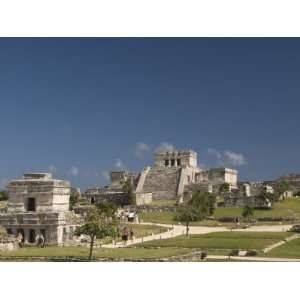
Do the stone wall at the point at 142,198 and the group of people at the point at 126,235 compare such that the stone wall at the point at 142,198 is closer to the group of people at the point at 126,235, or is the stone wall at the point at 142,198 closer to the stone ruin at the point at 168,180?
the stone ruin at the point at 168,180

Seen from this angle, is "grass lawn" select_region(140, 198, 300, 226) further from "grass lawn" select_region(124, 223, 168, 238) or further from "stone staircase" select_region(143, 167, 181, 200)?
"stone staircase" select_region(143, 167, 181, 200)

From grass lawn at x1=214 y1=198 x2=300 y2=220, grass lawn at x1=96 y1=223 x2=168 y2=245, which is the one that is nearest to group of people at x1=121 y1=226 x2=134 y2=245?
grass lawn at x1=96 y1=223 x2=168 y2=245

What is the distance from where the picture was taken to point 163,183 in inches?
2366

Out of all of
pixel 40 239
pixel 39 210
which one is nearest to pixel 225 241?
pixel 40 239

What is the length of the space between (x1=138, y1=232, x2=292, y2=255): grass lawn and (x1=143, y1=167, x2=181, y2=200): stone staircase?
2555 centimetres

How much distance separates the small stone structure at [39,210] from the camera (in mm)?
29625

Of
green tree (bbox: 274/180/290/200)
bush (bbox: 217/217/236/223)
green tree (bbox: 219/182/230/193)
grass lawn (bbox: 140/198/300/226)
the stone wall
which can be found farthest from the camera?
green tree (bbox: 219/182/230/193)

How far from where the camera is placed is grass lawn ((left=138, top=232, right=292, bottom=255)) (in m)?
26.9

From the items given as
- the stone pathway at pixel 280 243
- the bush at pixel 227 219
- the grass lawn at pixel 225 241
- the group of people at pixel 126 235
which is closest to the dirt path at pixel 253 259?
the grass lawn at pixel 225 241

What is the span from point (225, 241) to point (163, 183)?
31377 millimetres
